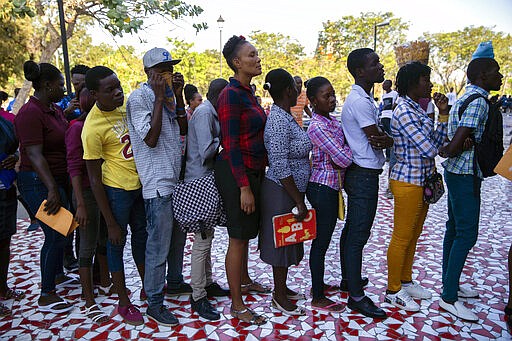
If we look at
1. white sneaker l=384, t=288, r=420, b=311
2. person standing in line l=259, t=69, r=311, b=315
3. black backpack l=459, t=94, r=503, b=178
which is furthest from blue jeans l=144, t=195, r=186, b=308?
black backpack l=459, t=94, r=503, b=178

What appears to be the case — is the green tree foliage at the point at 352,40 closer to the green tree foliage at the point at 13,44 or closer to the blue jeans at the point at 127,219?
the green tree foliage at the point at 13,44

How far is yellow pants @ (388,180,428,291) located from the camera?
8.85 feet

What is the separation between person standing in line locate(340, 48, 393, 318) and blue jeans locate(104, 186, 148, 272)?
1.50m

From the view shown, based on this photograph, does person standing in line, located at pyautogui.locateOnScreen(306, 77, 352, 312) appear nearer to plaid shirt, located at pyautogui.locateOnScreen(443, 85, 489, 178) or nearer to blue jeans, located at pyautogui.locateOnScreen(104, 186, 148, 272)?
plaid shirt, located at pyautogui.locateOnScreen(443, 85, 489, 178)

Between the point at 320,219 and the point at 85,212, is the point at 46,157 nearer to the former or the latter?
the point at 85,212

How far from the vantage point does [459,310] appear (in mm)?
2711

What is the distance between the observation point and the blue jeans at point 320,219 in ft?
8.88

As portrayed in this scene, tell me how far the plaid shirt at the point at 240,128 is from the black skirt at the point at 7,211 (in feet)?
5.67

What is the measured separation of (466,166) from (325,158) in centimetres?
96

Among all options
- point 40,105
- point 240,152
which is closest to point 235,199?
point 240,152

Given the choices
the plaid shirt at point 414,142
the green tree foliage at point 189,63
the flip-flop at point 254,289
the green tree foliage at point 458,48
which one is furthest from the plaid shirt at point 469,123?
the green tree foliage at point 458,48

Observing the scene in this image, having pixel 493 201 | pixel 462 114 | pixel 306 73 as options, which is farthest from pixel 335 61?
pixel 462 114

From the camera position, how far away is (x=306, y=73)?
32.4 metres

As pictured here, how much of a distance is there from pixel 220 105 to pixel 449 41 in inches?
1412
